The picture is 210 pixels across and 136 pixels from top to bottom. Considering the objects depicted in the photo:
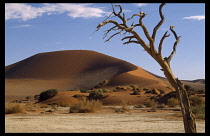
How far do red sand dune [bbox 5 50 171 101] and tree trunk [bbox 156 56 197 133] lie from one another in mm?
61306

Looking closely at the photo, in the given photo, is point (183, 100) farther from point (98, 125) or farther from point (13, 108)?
point (13, 108)

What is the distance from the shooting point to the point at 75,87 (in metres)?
86.5

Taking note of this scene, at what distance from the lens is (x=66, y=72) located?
106 m

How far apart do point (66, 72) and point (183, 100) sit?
9782 cm

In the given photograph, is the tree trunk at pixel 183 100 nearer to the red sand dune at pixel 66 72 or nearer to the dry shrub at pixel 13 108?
the dry shrub at pixel 13 108

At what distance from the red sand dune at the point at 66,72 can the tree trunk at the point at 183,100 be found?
201 ft

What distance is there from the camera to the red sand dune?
85.5 meters

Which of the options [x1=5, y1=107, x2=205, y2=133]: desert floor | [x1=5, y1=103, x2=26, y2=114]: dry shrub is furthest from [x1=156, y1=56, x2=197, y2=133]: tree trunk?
[x1=5, y1=103, x2=26, y2=114]: dry shrub

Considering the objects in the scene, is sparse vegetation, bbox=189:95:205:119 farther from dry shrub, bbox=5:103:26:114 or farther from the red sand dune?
the red sand dune

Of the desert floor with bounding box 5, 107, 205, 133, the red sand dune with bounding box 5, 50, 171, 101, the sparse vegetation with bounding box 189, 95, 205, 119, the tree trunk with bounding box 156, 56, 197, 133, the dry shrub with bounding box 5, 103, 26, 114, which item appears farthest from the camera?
the red sand dune with bounding box 5, 50, 171, 101

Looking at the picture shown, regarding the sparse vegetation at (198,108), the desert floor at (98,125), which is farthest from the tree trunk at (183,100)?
the sparse vegetation at (198,108)

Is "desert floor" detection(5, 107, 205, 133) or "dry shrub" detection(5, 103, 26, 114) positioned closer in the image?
"desert floor" detection(5, 107, 205, 133)

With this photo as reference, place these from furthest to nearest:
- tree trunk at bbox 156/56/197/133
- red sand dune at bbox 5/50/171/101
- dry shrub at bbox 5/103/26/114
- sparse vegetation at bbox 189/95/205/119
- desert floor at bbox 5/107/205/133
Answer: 1. red sand dune at bbox 5/50/171/101
2. dry shrub at bbox 5/103/26/114
3. sparse vegetation at bbox 189/95/205/119
4. desert floor at bbox 5/107/205/133
5. tree trunk at bbox 156/56/197/133

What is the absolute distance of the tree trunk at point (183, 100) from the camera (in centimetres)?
910
